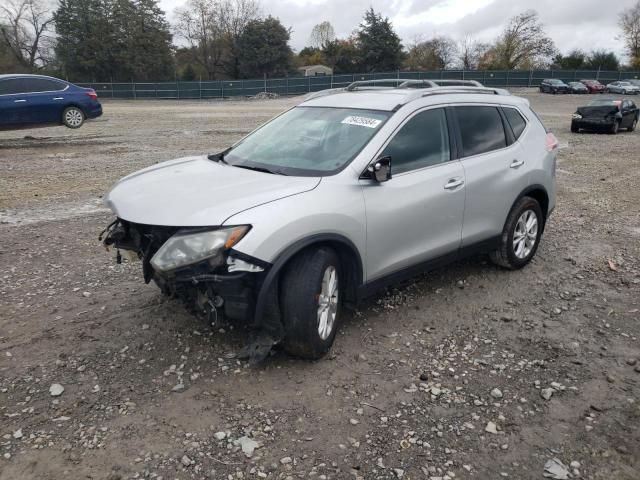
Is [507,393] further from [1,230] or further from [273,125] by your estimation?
[1,230]

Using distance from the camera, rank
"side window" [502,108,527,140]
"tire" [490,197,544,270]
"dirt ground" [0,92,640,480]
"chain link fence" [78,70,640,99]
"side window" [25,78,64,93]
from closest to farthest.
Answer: "dirt ground" [0,92,640,480] < "tire" [490,197,544,270] < "side window" [502,108,527,140] < "side window" [25,78,64,93] < "chain link fence" [78,70,640,99]

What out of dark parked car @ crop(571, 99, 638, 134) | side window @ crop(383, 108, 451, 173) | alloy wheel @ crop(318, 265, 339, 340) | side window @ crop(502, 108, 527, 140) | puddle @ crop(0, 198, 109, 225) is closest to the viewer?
alloy wheel @ crop(318, 265, 339, 340)

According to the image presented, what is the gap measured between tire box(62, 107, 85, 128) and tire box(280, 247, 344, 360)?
13.8 meters

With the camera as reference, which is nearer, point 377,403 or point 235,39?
point 377,403

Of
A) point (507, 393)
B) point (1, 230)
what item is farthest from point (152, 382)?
point (1, 230)

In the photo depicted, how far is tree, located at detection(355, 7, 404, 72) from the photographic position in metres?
63.8

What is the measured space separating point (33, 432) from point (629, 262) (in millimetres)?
5613

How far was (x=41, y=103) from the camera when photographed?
14000 mm

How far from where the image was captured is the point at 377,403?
323 cm

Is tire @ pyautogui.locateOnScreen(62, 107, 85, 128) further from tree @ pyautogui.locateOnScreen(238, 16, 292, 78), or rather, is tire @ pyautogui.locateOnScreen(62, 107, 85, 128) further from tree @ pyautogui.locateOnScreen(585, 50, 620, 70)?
tree @ pyautogui.locateOnScreen(585, 50, 620, 70)

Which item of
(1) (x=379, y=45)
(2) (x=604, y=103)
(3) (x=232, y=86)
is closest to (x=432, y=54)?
(1) (x=379, y=45)

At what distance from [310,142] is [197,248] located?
4.95ft

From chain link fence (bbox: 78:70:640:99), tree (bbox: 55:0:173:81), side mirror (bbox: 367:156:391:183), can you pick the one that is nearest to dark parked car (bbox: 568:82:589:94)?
chain link fence (bbox: 78:70:640:99)

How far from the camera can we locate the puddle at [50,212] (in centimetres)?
696
